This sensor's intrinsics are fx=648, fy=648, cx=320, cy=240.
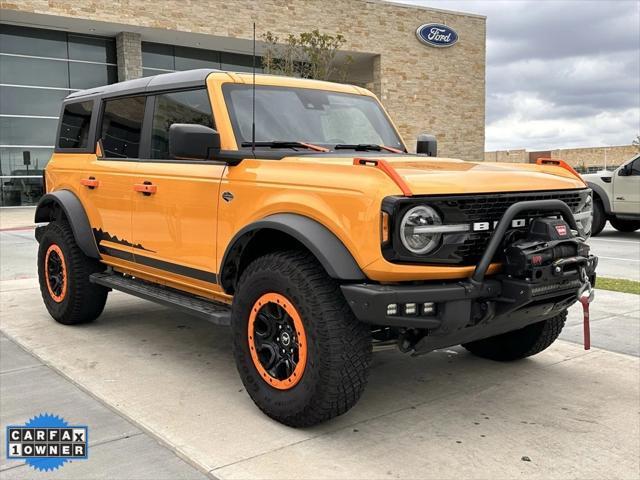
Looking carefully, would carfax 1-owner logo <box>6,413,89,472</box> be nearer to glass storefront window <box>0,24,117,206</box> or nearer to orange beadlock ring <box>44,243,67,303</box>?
orange beadlock ring <box>44,243,67,303</box>

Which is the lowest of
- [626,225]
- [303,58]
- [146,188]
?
[626,225]

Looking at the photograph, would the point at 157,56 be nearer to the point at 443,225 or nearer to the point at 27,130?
the point at 27,130

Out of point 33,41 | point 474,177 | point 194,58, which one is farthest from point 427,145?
point 194,58

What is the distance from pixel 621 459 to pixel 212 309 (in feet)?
8.01

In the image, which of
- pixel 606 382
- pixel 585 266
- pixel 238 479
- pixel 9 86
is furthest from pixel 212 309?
pixel 9 86

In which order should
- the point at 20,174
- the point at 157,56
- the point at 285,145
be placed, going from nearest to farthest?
the point at 285,145, the point at 20,174, the point at 157,56

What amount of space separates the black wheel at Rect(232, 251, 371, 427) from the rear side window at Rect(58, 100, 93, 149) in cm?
276

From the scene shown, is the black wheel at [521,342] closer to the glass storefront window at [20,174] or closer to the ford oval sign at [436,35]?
the glass storefront window at [20,174]

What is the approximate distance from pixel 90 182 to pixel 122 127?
0.53 meters

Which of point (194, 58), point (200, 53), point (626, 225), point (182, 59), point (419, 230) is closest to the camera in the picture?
point (419, 230)

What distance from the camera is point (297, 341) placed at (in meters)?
3.38

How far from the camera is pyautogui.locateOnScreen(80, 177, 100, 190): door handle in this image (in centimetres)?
523

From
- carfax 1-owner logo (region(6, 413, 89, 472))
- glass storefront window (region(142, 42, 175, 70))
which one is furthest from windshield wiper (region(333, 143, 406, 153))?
glass storefront window (region(142, 42, 175, 70))

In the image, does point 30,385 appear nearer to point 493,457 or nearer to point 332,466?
point 332,466
